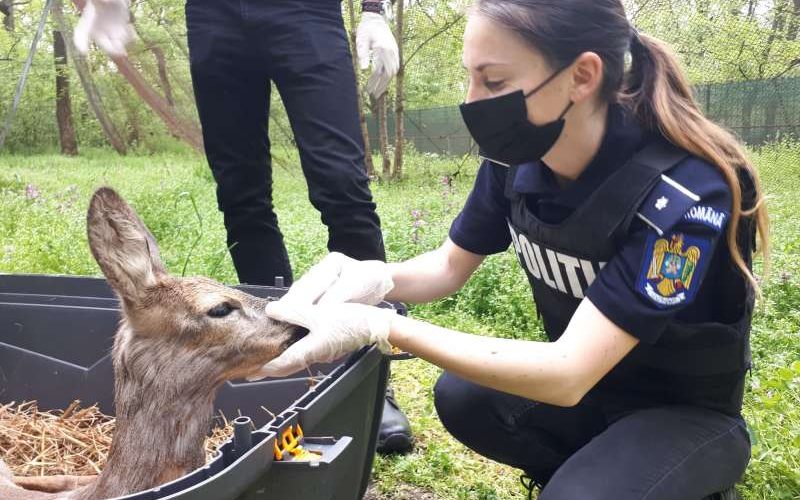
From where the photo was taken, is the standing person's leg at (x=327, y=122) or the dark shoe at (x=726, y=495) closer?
the dark shoe at (x=726, y=495)

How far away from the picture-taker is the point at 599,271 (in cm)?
202

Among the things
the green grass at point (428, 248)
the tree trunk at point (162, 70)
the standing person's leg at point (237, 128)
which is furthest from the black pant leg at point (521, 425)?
the tree trunk at point (162, 70)

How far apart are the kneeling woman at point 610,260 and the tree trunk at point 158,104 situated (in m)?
1.93

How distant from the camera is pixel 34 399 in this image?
3006 millimetres

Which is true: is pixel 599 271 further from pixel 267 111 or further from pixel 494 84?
pixel 267 111

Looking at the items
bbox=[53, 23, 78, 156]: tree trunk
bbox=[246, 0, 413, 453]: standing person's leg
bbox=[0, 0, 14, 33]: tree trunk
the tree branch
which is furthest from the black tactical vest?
bbox=[53, 23, 78, 156]: tree trunk

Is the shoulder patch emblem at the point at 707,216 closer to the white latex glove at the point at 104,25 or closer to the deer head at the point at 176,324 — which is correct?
the deer head at the point at 176,324

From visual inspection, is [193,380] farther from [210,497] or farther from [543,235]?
[543,235]

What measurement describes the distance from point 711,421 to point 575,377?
1.77 feet

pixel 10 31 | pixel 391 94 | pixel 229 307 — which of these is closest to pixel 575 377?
pixel 229 307

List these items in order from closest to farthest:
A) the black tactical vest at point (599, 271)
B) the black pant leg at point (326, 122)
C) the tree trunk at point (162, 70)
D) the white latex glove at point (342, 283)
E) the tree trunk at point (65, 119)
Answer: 1. the black tactical vest at point (599, 271)
2. the white latex glove at point (342, 283)
3. the black pant leg at point (326, 122)
4. the tree trunk at point (162, 70)
5. the tree trunk at point (65, 119)

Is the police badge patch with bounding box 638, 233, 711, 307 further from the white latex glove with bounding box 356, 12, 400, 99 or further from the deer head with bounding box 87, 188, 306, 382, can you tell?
the white latex glove with bounding box 356, 12, 400, 99

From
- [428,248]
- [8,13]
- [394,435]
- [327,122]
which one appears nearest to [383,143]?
[8,13]

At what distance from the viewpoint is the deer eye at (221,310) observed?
80.1 inches
